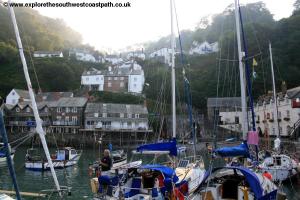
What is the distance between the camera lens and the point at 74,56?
143875 millimetres

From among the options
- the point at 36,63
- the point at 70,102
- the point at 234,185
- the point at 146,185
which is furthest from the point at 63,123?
the point at 234,185

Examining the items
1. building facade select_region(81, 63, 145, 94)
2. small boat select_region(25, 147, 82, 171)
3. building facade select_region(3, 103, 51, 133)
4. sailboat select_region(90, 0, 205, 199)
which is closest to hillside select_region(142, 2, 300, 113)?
building facade select_region(81, 63, 145, 94)

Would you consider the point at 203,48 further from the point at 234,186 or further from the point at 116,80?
the point at 234,186

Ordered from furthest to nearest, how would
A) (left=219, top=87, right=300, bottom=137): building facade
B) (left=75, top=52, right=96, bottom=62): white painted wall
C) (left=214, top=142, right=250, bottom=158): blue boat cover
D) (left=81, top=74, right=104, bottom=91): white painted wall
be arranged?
(left=75, top=52, right=96, bottom=62): white painted wall, (left=81, top=74, right=104, bottom=91): white painted wall, (left=219, top=87, right=300, bottom=137): building facade, (left=214, top=142, right=250, bottom=158): blue boat cover

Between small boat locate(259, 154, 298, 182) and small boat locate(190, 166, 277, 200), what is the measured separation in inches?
493

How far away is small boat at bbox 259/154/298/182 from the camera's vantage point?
29278 mm

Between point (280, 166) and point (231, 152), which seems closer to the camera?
point (231, 152)

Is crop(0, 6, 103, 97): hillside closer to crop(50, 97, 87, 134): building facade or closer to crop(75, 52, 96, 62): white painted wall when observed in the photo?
crop(75, 52, 96, 62): white painted wall

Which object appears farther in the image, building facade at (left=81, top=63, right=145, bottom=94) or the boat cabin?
building facade at (left=81, top=63, right=145, bottom=94)

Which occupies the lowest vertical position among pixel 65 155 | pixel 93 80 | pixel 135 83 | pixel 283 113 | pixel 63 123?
pixel 65 155

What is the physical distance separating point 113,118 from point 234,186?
69.7 metres

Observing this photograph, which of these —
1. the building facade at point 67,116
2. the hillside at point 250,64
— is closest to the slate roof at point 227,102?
the hillside at point 250,64

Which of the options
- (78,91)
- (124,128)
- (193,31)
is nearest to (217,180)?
(124,128)

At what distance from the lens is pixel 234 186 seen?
16984mm
